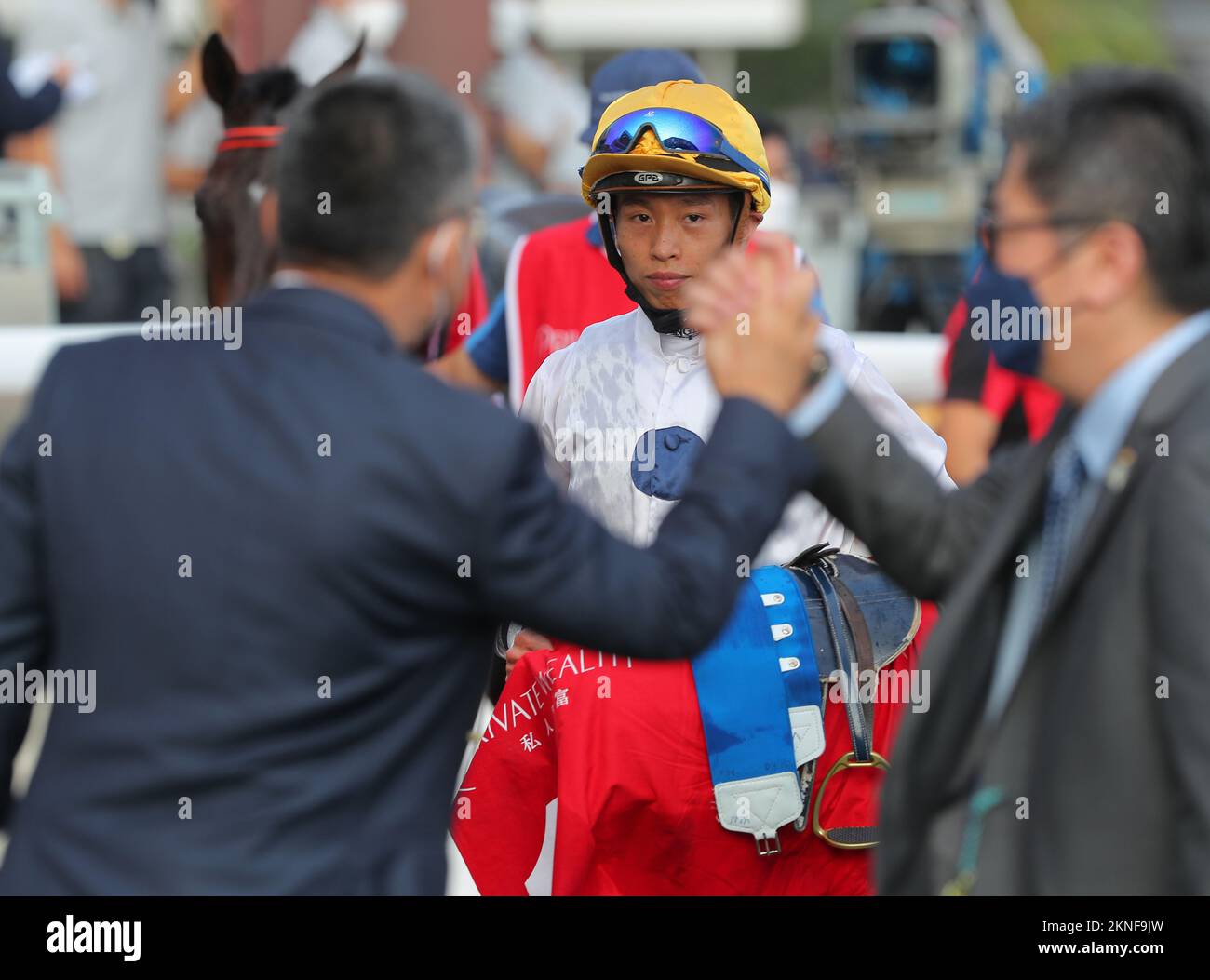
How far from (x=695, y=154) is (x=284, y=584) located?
158cm

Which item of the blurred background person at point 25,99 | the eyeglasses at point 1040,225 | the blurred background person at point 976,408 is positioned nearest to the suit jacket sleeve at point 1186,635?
the eyeglasses at point 1040,225

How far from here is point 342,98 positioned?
7.34ft

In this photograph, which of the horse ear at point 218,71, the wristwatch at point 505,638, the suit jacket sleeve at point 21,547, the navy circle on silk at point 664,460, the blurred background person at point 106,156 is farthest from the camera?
the blurred background person at point 106,156

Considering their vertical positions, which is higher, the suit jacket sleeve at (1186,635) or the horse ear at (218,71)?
the horse ear at (218,71)

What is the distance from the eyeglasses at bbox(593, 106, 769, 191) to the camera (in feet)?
11.2

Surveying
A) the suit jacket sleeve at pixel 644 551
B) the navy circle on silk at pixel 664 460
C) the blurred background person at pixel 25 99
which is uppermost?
the blurred background person at pixel 25 99

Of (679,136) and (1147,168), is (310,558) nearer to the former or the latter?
(1147,168)

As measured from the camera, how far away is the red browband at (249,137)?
4.47 metres

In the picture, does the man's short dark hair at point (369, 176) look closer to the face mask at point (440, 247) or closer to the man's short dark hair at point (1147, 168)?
the face mask at point (440, 247)

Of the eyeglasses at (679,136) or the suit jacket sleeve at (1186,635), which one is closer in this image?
the suit jacket sleeve at (1186,635)

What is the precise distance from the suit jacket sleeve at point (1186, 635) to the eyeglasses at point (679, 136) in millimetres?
1623

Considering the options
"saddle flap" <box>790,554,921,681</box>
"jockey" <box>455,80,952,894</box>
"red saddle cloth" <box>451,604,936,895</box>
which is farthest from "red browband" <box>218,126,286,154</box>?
"saddle flap" <box>790,554,921,681</box>

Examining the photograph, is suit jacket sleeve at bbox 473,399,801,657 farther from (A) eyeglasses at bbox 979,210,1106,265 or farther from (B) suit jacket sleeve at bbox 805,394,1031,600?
(A) eyeglasses at bbox 979,210,1106,265
